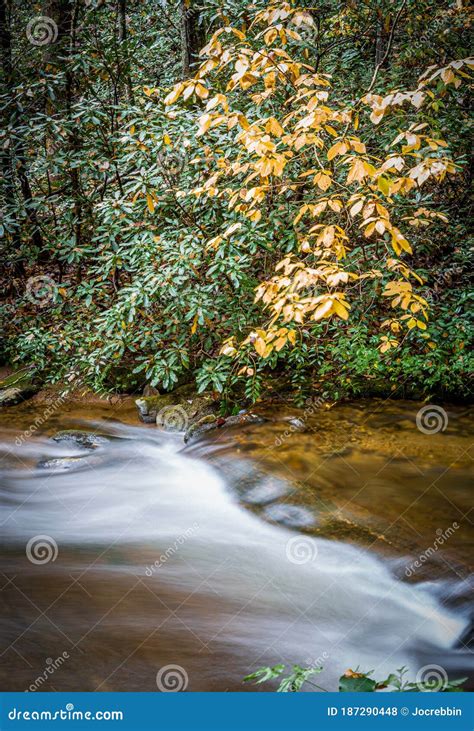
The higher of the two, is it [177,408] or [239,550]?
[177,408]

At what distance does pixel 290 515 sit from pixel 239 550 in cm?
51

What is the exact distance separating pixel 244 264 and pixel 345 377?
1.66 m

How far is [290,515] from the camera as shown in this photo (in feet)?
15.0

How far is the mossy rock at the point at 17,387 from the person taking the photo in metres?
7.46

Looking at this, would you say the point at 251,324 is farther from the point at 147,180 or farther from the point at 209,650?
the point at 209,650

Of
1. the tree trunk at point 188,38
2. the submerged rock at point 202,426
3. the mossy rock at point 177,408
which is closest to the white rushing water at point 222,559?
the submerged rock at point 202,426

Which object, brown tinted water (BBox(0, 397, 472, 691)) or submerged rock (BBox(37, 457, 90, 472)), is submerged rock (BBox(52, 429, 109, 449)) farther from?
submerged rock (BBox(37, 457, 90, 472))

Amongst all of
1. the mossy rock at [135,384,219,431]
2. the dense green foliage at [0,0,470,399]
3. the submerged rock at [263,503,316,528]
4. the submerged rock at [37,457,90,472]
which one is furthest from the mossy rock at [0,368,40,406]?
the submerged rock at [263,503,316,528]

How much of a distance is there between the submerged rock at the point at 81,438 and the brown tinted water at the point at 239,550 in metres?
0.06

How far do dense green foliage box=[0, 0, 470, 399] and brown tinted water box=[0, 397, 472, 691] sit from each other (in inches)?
30.0

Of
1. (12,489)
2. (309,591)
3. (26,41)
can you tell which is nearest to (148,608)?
(309,591)

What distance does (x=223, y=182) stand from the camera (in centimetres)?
646

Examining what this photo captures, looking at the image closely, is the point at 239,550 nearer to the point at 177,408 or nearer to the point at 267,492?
the point at 267,492

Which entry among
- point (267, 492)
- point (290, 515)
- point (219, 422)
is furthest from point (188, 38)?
point (290, 515)
